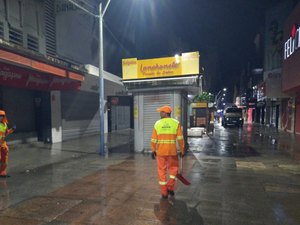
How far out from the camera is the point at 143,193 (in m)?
5.78

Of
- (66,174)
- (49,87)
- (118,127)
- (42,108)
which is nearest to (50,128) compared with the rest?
(42,108)

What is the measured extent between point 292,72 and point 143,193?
62.0ft

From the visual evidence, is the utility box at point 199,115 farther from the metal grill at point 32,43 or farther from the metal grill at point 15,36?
the metal grill at point 15,36

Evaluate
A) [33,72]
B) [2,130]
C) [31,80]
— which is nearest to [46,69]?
[33,72]

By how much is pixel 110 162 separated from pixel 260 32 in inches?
2189

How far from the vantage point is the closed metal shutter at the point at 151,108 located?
A: 10.9m

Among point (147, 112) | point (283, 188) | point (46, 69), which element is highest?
point (46, 69)

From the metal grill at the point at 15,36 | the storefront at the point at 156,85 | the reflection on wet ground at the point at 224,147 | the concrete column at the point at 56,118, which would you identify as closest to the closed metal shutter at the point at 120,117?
the concrete column at the point at 56,118

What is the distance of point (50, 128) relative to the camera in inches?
574

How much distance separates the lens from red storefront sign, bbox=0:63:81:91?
418 inches

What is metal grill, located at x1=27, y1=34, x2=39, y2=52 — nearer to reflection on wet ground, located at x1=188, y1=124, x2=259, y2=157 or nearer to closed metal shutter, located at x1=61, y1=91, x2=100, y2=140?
closed metal shutter, located at x1=61, y1=91, x2=100, y2=140

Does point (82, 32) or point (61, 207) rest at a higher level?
point (82, 32)

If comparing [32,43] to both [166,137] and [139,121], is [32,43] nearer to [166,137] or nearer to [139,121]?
[139,121]

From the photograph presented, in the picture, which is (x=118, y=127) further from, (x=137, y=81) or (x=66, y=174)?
(x=66, y=174)
